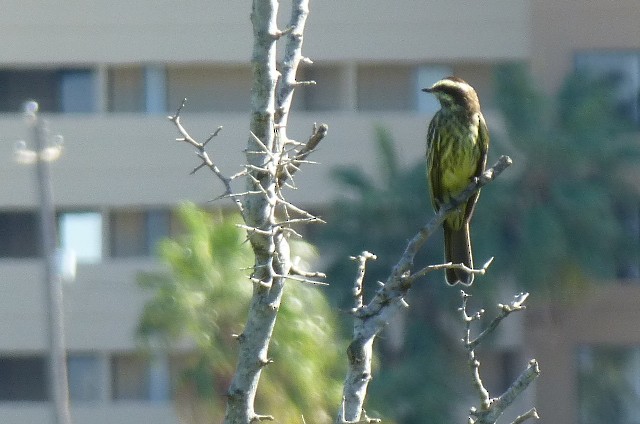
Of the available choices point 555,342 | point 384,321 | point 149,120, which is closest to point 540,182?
point 555,342

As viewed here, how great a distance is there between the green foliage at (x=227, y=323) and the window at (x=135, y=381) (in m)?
10.2

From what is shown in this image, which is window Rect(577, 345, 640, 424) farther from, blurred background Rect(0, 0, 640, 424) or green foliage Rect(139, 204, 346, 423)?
green foliage Rect(139, 204, 346, 423)

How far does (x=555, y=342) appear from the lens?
76.2 feet

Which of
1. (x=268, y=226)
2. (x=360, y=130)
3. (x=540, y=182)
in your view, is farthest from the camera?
(x=360, y=130)

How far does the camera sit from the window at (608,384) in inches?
925

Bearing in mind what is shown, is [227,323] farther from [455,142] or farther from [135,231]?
[135,231]

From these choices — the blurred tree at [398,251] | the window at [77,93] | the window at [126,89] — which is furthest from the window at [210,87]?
the blurred tree at [398,251]

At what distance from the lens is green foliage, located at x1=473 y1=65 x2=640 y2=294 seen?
824 inches

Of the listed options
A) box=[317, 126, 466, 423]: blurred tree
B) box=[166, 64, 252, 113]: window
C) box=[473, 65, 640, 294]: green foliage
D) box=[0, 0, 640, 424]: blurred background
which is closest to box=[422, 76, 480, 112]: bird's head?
box=[317, 126, 466, 423]: blurred tree

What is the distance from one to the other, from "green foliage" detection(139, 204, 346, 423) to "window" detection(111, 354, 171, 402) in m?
10.2

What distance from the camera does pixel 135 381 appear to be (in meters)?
23.6

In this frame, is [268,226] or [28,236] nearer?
[268,226]

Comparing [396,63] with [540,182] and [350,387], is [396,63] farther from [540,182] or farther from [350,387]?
[350,387]

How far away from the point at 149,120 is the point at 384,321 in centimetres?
1895
